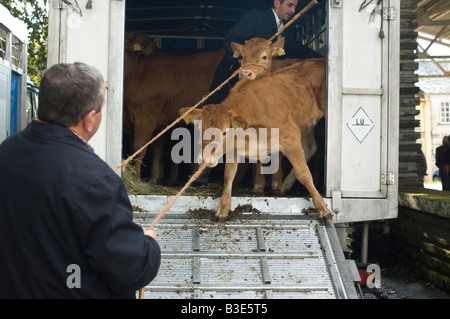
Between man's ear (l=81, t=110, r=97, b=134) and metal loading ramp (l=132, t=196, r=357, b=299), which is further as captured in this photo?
metal loading ramp (l=132, t=196, r=357, b=299)

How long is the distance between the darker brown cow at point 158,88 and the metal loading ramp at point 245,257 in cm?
257

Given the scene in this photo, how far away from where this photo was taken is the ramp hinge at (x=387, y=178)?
18.2ft

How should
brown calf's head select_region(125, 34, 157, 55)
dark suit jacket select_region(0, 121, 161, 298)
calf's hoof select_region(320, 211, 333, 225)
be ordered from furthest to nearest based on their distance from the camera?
brown calf's head select_region(125, 34, 157, 55) < calf's hoof select_region(320, 211, 333, 225) < dark suit jacket select_region(0, 121, 161, 298)

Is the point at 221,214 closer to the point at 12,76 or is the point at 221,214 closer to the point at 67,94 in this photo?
the point at 67,94

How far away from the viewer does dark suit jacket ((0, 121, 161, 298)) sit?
7.18ft

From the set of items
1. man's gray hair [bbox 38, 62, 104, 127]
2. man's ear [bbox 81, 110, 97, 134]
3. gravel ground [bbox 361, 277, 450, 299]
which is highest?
man's gray hair [bbox 38, 62, 104, 127]

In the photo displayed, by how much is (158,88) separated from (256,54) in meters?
1.98

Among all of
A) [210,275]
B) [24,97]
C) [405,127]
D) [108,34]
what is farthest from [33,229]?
[24,97]

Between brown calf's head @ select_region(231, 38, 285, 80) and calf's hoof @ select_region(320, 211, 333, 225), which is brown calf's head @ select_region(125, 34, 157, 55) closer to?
brown calf's head @ select_region(231, 38, 285, 80)

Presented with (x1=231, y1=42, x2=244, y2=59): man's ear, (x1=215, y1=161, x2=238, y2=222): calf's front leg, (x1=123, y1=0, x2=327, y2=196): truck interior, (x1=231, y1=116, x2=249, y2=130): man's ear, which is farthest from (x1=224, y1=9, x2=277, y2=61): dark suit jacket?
(x1=215, y1=161, x2=238, y2=222): calf's front leg

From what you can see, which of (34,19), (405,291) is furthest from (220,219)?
(34,19)

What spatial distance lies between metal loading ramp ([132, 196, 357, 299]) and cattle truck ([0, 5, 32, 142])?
15.1ft

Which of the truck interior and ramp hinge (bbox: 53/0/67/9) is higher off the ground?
the truck interior

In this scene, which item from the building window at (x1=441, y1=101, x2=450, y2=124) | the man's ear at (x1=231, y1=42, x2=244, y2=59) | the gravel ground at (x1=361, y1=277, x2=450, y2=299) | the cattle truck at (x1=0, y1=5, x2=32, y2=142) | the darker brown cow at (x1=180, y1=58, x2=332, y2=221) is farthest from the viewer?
the building window at (x1=441, y1=101, x2=450, y2=124)
